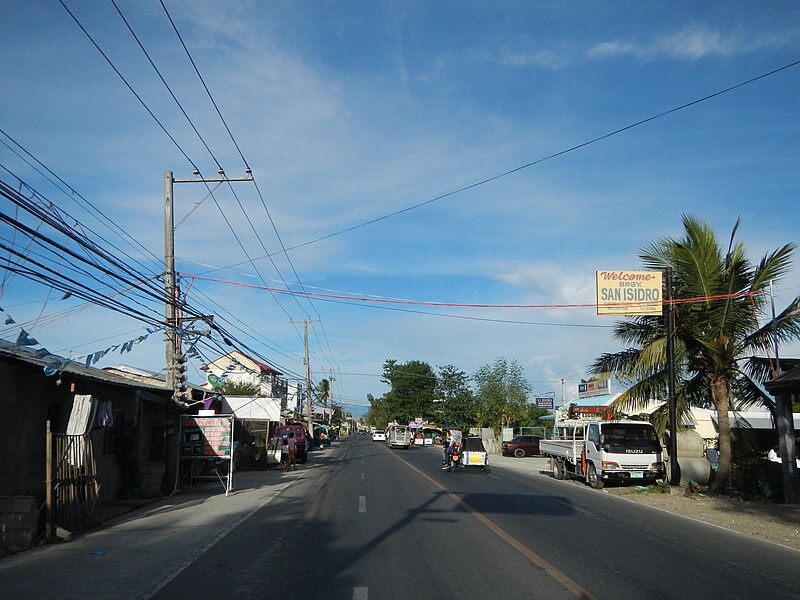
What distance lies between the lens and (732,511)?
16.7 meters

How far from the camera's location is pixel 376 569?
9195 mm

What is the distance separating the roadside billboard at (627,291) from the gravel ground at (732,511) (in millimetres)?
5692

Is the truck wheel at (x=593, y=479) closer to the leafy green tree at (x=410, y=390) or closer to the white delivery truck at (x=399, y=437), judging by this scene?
the white delivery truck at (x=399, y=437)

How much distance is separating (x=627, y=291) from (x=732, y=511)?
24.9 feet

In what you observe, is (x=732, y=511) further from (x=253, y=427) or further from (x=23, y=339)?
(x=253, y=427)

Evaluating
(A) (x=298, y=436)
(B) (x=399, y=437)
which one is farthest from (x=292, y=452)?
(B) (x=399, y=437)

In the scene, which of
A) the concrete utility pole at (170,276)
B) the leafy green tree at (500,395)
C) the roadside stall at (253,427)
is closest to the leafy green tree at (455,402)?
the leafy green tree at (500,395)

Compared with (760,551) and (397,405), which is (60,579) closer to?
(760,551)

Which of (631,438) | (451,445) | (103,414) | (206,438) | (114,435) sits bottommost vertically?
(451,445)

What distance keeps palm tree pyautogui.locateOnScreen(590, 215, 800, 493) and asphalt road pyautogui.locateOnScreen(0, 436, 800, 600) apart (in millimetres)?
5924

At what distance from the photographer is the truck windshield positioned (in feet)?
74.1

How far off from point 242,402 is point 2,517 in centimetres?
2674

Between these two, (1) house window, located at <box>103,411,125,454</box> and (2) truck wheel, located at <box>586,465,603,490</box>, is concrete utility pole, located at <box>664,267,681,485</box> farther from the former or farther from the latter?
(1) house window, located at <box>103,411,125,454</box>

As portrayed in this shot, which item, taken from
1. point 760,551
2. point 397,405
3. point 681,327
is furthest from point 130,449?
point 397,405
